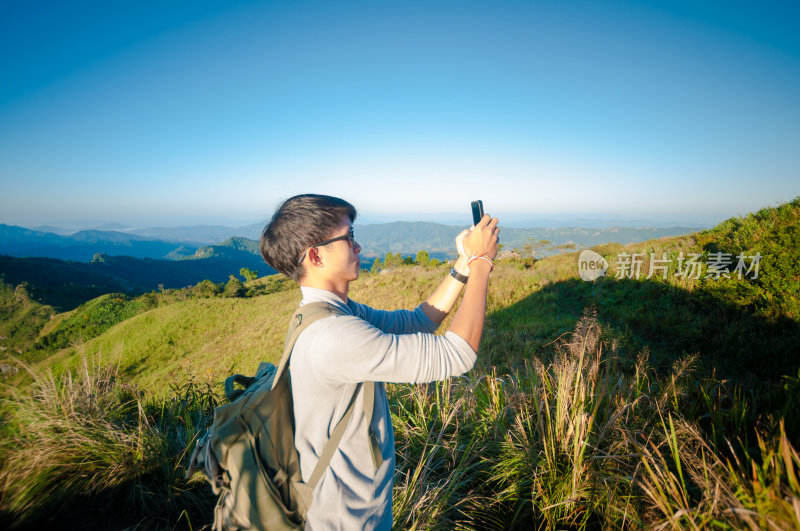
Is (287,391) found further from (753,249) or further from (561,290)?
(561,290)

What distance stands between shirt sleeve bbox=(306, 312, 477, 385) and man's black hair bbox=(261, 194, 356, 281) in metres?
0.49

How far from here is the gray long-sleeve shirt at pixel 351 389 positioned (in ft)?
3.43

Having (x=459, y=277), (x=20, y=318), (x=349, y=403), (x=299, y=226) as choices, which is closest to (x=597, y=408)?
(x=459, y=277)

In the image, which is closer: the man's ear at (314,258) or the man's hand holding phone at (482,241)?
the man's hand holding phone at (482,241)

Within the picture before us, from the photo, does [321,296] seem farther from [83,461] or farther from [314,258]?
[83,461]

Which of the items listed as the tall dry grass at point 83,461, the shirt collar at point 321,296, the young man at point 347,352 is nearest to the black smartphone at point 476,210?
the young man at point 347,352

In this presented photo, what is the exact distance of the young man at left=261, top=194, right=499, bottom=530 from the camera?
3.45ft

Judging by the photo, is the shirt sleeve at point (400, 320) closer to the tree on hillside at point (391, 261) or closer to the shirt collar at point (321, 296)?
the shirt collar at point (321, 296)

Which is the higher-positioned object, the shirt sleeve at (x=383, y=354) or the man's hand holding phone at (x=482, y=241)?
the man's hand holding phone at (x=482, y=241)

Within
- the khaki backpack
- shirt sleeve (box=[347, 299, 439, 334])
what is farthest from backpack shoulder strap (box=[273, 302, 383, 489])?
shirt sleeve (box=[347, 299, 439, 334])

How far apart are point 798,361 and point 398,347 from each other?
744 centimetres

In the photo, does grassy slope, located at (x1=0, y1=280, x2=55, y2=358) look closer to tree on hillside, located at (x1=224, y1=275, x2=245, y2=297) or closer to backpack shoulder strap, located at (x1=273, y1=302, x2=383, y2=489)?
tree on hillside, located at (x1=224, y1=275, x2=245, y2=297)

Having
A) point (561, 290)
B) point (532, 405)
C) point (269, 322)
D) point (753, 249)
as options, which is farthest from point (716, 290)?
point (269, 322)

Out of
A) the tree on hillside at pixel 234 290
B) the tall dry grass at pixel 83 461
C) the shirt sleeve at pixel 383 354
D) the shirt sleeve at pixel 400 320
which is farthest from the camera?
the tree on hillside at pixel 234 290
